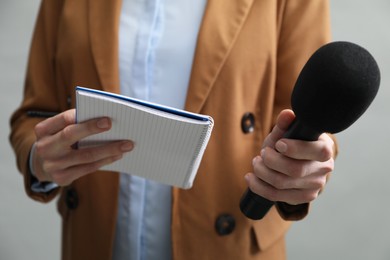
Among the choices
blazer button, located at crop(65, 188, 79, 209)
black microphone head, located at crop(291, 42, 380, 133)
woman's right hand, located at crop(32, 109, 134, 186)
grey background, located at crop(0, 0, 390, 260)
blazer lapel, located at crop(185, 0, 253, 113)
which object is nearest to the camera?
black microphone head, located at crop(291, 42, 380, 133)

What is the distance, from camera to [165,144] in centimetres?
52

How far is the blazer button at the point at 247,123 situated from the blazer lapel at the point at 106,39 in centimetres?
20

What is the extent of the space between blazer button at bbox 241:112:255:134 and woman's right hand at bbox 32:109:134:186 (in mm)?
199

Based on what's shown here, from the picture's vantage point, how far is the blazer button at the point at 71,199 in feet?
2.39

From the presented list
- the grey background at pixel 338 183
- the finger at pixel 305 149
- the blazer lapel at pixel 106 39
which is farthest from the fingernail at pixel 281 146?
the grey background at pixel 338 183

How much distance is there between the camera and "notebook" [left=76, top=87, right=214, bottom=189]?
457 mm

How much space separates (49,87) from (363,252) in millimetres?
896

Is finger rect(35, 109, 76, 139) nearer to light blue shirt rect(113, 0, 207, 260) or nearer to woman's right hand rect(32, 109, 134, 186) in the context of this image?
woman's right hand rect(32, 109, 134, 186)

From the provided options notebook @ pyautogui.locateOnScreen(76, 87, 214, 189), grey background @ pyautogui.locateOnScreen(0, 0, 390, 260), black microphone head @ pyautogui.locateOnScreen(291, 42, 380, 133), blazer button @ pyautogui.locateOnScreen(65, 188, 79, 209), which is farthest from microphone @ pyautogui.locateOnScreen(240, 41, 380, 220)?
grey background @ pyautogui.locateOnScreen(0, 0, 390, 260)

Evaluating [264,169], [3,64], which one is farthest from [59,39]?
[3,64]

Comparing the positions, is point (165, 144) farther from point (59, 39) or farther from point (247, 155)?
point (59, 39)

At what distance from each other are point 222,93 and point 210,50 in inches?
2.5

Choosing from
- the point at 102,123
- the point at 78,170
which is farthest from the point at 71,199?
the point at 102,123

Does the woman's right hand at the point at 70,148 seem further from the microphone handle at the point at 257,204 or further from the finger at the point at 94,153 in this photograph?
the microphone handle at the point at 257,204
